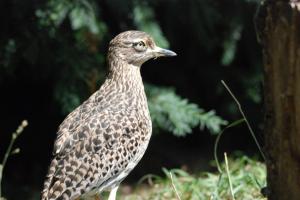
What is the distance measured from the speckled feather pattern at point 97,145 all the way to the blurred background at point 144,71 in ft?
4.31

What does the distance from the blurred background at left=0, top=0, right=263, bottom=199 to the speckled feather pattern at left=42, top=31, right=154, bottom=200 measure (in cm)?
131

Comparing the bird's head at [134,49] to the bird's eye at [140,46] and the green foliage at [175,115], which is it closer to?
the bird's eye at [140,46]

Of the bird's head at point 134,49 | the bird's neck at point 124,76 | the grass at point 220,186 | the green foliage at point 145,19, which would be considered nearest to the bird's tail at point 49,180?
the grass at point 220,186

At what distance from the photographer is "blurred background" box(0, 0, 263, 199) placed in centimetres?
679

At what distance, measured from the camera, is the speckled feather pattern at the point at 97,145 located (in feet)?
16.7

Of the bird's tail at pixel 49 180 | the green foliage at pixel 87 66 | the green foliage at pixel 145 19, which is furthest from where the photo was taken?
the green foliage at pixel 145 19

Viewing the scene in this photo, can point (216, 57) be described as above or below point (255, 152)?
above

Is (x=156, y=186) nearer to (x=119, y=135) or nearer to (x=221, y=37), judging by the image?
(x=119, y=135)

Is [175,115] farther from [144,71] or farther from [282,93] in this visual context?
[282,93]

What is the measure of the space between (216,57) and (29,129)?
2021 millimetres

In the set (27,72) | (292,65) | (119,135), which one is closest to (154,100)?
A: (27,72)

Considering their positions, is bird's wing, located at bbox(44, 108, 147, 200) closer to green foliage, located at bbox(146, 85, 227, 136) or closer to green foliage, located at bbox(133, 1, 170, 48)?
green foliage, located at bbox(146, 85, 227, 136)

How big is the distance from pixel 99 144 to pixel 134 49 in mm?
890

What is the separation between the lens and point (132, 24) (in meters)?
7.22
